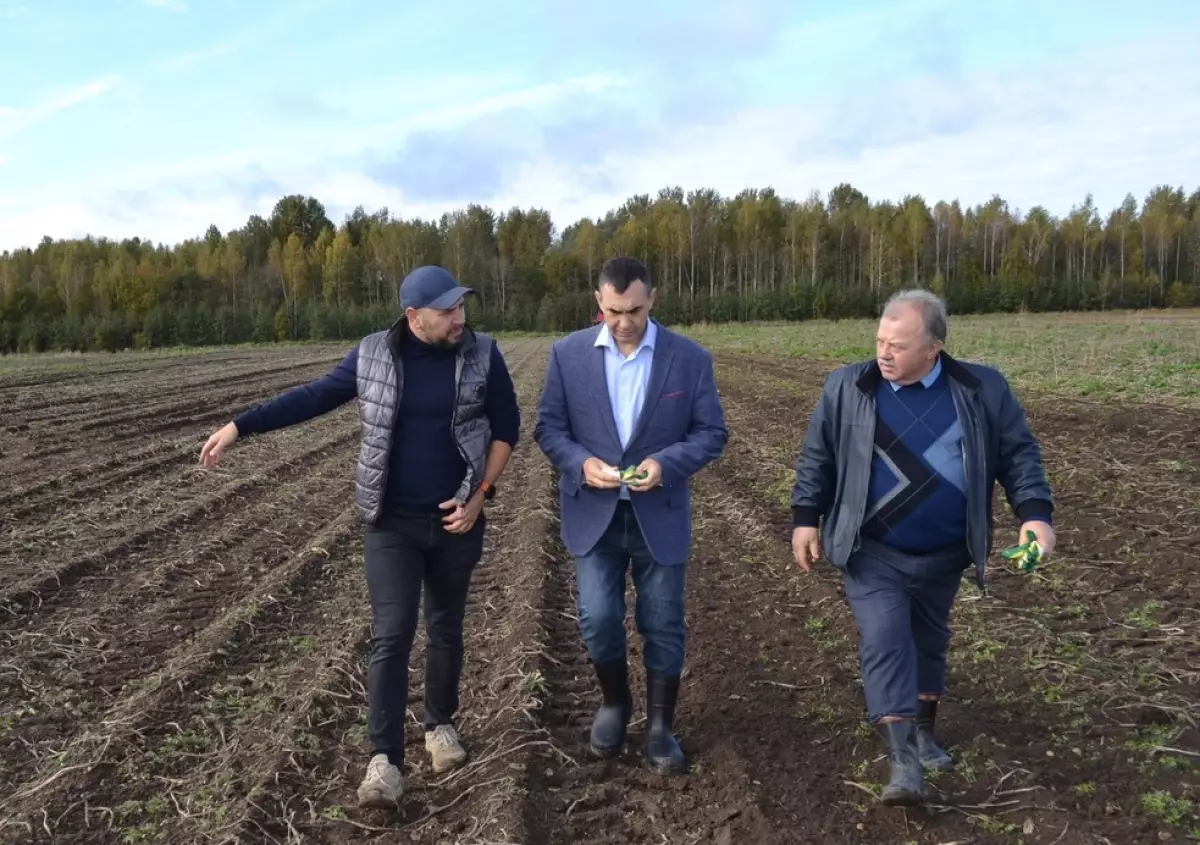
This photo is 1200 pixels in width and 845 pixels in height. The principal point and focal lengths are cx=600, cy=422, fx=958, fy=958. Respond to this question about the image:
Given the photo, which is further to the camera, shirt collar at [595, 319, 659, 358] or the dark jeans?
shirt collar at [595, 319, 659, 358]

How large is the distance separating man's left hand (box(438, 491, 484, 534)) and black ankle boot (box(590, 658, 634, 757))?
0.83m

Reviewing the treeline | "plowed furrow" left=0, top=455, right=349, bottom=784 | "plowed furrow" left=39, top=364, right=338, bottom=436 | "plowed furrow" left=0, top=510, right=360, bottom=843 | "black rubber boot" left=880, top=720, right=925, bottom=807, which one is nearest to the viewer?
"black rubber boot" left=880, top=720, right=925, bottom=807

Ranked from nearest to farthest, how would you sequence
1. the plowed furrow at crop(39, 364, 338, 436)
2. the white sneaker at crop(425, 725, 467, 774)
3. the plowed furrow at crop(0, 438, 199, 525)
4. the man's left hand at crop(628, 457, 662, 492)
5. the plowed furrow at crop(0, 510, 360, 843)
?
the man's left hand at crop(628, 457, 662, 492) < the plowed furrow at crop(0, 510, 360, 843) < the white sneaker at crop(425, 725, 467, 774) < the plowed furrow at crop(0, 438, 199, 525) < the plowed furrow at crop(39, 364, 338, 436)

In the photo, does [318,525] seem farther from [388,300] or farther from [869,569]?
[388,300]

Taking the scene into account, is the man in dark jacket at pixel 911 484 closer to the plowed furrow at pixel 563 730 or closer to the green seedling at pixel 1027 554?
the green seedling at pixel 1027 554

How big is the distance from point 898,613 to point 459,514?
171 cm

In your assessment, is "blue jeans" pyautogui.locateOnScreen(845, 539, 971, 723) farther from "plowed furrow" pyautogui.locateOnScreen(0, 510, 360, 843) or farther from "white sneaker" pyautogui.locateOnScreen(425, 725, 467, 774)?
"plowed furrow" pyautogui.locateOnScreen(0, 510, 360, 843)

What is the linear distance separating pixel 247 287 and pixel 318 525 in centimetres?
7756

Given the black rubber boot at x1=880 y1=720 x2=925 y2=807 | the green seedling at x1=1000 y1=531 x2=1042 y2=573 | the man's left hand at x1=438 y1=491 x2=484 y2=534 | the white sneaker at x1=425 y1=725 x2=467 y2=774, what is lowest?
the white sneaker at x1=425 y1=725 x2=467 y2=774

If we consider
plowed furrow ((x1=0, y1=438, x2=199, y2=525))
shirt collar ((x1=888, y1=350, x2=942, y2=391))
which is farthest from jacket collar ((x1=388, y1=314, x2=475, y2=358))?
plowed furrow ((x1=0, y1=438, x2=199, y2=525))

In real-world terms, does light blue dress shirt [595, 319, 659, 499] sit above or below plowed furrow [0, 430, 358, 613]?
above

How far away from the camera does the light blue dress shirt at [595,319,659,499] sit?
3809mm

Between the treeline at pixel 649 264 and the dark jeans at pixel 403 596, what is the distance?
63400mm

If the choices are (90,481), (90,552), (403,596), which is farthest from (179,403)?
(403,596)
